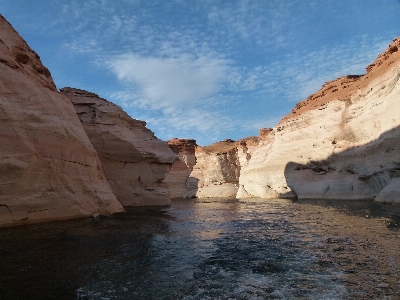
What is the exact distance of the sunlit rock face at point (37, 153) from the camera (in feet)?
28.2

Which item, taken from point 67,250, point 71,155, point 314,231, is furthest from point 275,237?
point 71,155

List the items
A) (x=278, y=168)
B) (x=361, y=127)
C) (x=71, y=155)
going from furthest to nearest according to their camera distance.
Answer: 1. (x=278, y=168)
2. (x=361, y=127)
3. (x=71, y=155)

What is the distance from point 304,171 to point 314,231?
58.3 ft

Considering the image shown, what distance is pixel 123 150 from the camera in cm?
1764

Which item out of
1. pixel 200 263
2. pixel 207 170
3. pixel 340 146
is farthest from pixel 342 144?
pixel 207 170

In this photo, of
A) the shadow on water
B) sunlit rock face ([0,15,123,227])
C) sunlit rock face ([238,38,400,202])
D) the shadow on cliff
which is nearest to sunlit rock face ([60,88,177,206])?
sunlit rock face ([0,15,123,227])

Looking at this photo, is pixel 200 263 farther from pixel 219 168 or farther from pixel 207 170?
pixel 207 170

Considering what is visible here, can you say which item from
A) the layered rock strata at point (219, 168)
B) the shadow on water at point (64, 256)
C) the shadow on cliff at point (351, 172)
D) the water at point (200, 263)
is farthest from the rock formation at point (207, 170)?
the shadow on water at point (64, 256)

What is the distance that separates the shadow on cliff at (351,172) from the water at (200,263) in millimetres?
9744

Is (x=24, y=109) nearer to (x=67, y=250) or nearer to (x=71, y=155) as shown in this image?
(x=71, y=155)

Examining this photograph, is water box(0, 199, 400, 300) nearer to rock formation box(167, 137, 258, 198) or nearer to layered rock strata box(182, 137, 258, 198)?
rock formation box(167, 137, 258, 198)

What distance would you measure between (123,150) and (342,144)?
1602cm

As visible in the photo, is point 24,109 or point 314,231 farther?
point 24,109

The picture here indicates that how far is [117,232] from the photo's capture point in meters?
8.20
